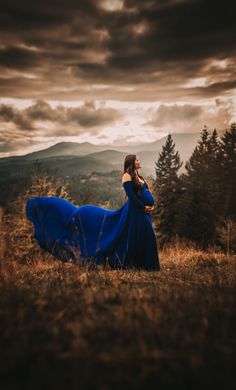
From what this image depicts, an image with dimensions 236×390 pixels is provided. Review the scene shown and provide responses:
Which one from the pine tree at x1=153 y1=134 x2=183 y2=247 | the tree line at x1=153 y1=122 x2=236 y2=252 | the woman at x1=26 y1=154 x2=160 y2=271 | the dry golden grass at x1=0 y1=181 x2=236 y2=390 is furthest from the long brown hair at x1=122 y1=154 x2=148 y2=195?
the pine tree at x1=153 y1=134 x2=183 y2=247

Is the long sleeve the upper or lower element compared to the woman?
upper

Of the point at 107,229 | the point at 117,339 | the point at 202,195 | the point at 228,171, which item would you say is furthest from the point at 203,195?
the point at 117,339

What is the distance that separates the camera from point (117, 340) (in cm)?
178

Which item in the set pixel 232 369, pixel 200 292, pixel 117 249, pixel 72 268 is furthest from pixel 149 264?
pixel 232 369

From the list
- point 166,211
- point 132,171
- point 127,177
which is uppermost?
point 132,171

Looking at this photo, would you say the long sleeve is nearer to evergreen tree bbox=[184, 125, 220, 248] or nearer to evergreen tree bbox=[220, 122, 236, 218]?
evergreen tree bbox=[184, 125, 220, 248]

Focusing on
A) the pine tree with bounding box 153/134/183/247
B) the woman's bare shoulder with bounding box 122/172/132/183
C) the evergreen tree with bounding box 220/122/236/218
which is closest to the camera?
the woman's bare shoulder with bounding box 122/172/132/183

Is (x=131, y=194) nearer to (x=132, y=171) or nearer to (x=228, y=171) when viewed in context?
(x=132, y=171)

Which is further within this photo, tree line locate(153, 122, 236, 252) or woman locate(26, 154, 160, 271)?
tree line locate(153, 122, 236, 252)

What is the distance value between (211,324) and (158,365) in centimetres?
71

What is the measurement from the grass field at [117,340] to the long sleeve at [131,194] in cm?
344

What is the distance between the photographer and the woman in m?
6.02

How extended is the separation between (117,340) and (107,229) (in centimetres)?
457

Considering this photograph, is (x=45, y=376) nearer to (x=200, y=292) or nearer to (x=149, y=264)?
(x=200, y=292)
